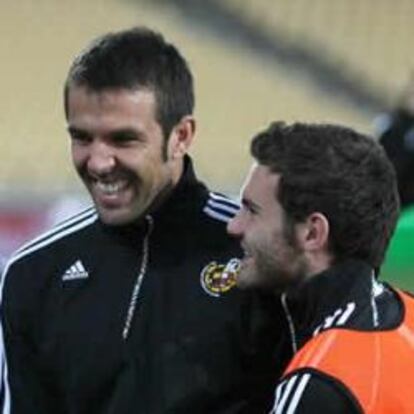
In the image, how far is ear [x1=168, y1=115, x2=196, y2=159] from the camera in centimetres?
281

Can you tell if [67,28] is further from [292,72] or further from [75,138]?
[75,138]

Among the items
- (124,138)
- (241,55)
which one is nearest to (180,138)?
(124,138)

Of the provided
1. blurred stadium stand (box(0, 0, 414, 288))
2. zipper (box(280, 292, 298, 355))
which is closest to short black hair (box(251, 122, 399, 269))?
zipper (box(280, 292, 298, 355))

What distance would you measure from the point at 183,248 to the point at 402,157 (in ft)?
8.29

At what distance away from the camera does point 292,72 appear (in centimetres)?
995

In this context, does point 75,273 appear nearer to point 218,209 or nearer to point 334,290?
point 218,209

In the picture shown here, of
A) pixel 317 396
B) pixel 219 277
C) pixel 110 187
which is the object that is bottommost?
pixel 317 396

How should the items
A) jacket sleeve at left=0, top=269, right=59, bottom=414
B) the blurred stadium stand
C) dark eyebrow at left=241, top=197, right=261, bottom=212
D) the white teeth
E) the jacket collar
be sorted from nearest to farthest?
1. the jacket collar
2. dark eyebrow at left=241, top=197, right=261, bottom=212
3. the white teeth
4. jacket sleeve at left=0, top=269, right=59, bottom=414
5. the blurred stadium stand

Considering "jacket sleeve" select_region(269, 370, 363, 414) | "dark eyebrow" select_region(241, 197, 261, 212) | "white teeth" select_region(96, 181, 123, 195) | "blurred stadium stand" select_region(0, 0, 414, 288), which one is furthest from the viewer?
"blurred stadium stand" select_region(0, 0, 414, 288)

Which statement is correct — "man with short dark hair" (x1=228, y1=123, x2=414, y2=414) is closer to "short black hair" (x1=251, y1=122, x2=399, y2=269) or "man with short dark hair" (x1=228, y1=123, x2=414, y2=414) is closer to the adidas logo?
"short black hair" (x1=251, y1=122, x2=399, y2=269)

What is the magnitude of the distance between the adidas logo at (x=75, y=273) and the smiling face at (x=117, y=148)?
16 cm

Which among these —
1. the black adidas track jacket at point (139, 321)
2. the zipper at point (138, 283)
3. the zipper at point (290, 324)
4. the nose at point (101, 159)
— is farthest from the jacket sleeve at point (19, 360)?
the zipper at point (290, 324)

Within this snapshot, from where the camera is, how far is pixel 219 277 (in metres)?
2.83

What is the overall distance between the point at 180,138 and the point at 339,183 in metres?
0.45
